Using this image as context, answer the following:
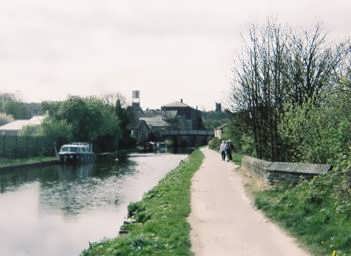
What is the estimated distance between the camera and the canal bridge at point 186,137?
11475cm

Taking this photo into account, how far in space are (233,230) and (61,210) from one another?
11.1 metres

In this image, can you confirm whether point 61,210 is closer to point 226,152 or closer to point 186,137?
point 226,152

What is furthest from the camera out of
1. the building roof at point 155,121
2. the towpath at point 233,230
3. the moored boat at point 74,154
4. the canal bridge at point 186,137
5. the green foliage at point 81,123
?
the building roof at point 155,121

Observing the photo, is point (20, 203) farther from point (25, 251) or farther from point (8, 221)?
point (25, 251)

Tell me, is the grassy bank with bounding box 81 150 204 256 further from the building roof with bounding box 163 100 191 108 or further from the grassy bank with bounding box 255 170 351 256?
the building roof with bounding box 163 100 191 108

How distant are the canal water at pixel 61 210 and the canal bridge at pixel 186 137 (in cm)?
7808

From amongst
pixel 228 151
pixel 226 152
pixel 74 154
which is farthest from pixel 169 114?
pixel 228 151

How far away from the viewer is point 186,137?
392ft

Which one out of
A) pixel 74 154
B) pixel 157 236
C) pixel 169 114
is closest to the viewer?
pixel 157 236

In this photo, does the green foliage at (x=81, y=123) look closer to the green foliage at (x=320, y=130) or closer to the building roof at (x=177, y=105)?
the green foliage at (x=320, y=130)

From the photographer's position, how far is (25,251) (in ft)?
46.8

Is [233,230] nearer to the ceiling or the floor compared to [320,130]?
nearer to the floor

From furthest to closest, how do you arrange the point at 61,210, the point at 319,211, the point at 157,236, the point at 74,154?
the point at 74,154
the point at 61,210
the point at 319,211
the point at 157,236

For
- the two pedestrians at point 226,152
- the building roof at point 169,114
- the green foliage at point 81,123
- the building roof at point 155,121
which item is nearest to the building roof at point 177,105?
the building roof at point 169,114
